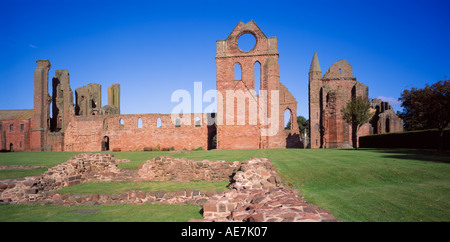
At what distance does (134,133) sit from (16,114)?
24.4 m

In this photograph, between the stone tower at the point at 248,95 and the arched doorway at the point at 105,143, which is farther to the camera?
the arched doorway at the point at 105,143

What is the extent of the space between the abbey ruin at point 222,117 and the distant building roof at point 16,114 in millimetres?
179

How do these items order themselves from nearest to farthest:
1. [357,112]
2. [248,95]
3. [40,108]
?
1. [357,112]
2. [248,95]
3. [40,108]

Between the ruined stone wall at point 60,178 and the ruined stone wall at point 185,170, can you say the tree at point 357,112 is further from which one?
the ruined stone wall at point 60,178

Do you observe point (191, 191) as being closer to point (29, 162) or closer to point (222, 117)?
point (29, 162)

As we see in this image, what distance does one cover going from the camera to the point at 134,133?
117 feet

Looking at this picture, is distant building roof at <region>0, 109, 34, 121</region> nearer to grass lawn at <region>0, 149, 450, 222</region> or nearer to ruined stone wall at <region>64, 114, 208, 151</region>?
ruined stone wall at <region>64, 114, 208, 151</region>

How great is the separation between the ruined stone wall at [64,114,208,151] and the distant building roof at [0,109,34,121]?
1192 cm

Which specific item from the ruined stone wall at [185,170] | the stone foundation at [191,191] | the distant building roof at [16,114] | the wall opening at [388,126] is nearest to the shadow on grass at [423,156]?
the stone foundation at [191,191]

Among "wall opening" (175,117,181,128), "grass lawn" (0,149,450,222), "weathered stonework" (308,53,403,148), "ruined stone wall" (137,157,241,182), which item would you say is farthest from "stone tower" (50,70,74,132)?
"grass lawn" (0,149,450,222)

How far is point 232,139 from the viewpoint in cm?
3047

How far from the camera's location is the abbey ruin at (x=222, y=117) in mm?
30062

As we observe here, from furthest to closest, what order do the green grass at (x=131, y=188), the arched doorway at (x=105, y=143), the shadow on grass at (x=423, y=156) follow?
the arched doorway at (x=105, y=143) → the shadow on grass at (x=423, y=156) → the green grass at (x=131, y=188)

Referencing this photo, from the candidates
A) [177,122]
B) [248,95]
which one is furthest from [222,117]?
[177,122]
